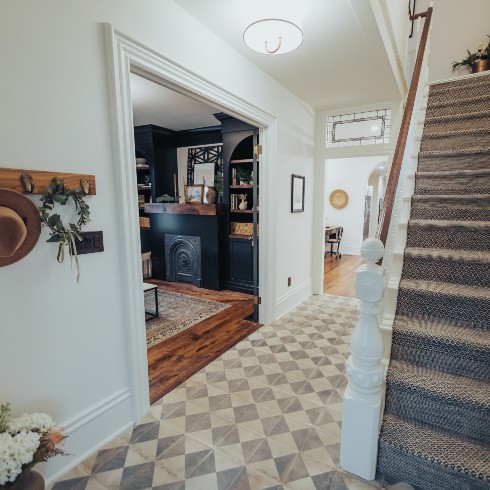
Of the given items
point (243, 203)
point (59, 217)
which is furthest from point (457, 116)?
point (59, 217)

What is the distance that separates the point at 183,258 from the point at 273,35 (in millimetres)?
3781

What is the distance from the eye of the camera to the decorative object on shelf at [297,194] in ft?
12.0

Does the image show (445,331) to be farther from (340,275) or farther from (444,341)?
(340,275)

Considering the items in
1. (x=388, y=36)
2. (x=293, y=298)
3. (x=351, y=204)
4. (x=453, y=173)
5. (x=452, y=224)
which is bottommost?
(x=293, y=298)

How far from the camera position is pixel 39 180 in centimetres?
132

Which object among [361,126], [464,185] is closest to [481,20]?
[361,126]

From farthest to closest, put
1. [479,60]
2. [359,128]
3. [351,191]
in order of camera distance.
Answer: [351,191] < [479,60] < [359,128]

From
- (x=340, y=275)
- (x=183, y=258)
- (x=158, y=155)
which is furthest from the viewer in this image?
(x=340, y=275)

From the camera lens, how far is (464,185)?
2.45 meters

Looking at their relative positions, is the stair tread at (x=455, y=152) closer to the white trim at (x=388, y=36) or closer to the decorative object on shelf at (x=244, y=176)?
the white trim at (x=388, y=36)

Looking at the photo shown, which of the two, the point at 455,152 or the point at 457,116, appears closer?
the point at 455,152

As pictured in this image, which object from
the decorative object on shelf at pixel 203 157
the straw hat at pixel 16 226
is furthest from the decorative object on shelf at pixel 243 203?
the straw hat at pixel 16 226

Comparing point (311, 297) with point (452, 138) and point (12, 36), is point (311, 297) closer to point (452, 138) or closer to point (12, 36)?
point (452, 138)

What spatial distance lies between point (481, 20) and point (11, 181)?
21.3 feet
